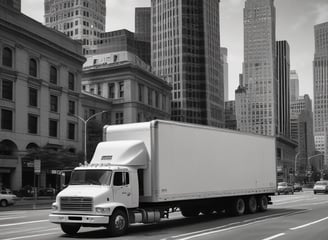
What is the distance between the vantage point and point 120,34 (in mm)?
133625

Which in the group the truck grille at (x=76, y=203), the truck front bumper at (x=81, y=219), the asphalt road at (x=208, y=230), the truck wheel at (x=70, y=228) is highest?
the truck grille at (x=76, y=203)

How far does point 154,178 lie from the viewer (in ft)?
59.5

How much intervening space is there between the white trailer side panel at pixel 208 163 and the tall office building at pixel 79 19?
13967 centimetres

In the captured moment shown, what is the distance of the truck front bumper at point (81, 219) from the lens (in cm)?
1570

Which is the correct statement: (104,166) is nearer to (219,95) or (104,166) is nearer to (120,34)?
(120,34)

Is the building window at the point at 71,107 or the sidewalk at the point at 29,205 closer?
the sidewalk at the point at 29,205

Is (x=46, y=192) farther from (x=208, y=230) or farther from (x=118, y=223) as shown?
(x=118, y=223)

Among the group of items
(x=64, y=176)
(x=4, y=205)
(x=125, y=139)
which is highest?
(x=125, y=139)

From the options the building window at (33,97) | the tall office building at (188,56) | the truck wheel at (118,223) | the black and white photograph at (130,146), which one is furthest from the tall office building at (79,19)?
the truck wheel at (118,223)

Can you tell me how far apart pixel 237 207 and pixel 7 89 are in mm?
41819

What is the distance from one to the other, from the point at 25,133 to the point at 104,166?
46160 millimetres

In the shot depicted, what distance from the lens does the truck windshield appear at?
55.1 feet

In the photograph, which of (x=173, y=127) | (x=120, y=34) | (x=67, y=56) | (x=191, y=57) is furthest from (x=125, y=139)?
(x=191, y=57)

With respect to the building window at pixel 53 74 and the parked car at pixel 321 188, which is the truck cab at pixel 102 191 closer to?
the parked car at pixel 321 188
